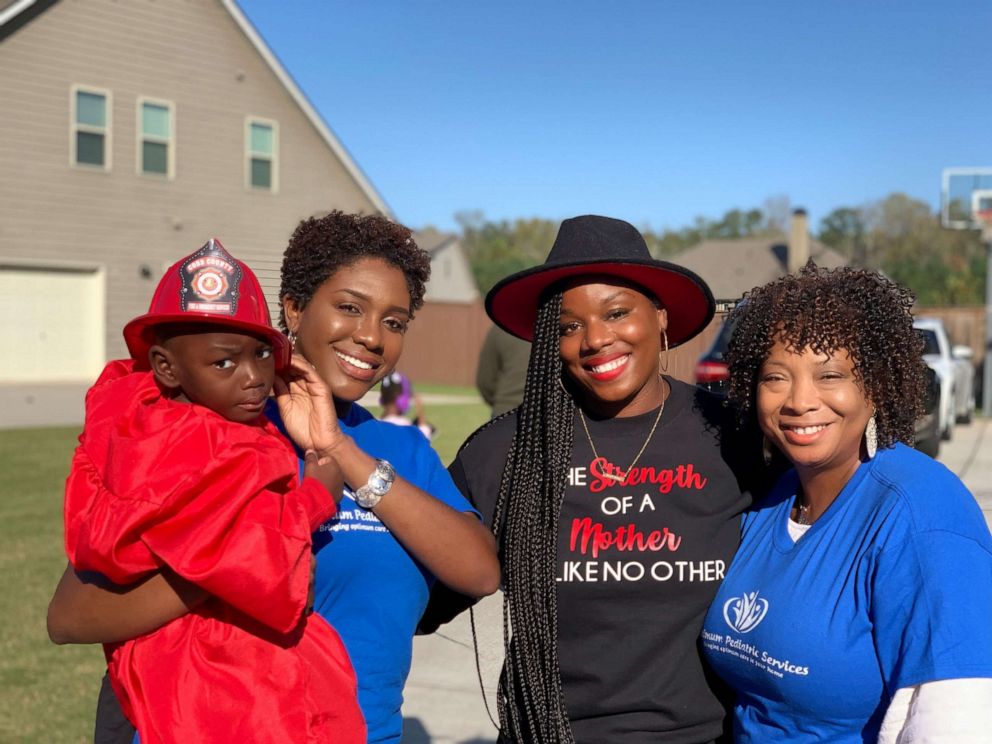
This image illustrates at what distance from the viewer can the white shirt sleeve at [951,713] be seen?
186 centimetres

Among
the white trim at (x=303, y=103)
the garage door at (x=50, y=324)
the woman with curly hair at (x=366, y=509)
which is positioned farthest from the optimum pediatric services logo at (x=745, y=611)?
the garage door at (x=50, y=324)

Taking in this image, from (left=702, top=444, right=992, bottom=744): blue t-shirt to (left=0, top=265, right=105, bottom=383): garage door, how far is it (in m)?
19.4

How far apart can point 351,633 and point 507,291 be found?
1082 mm

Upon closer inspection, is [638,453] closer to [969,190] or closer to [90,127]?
[90,127]

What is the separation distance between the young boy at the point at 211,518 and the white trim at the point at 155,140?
1948cm

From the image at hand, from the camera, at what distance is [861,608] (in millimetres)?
2047

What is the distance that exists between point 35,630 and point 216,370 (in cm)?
497

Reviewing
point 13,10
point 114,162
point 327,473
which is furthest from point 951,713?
point 114,162

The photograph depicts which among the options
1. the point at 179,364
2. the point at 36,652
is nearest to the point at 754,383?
the point at 179,364

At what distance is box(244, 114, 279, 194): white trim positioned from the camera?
21828mm

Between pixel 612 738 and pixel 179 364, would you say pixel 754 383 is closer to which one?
pixel 612 738

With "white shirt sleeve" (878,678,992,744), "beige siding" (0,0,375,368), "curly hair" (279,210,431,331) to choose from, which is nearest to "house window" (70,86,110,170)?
"beige siding" (0,0,375,368)

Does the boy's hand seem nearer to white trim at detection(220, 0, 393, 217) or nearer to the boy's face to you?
the boy's face

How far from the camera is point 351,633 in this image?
215cm
